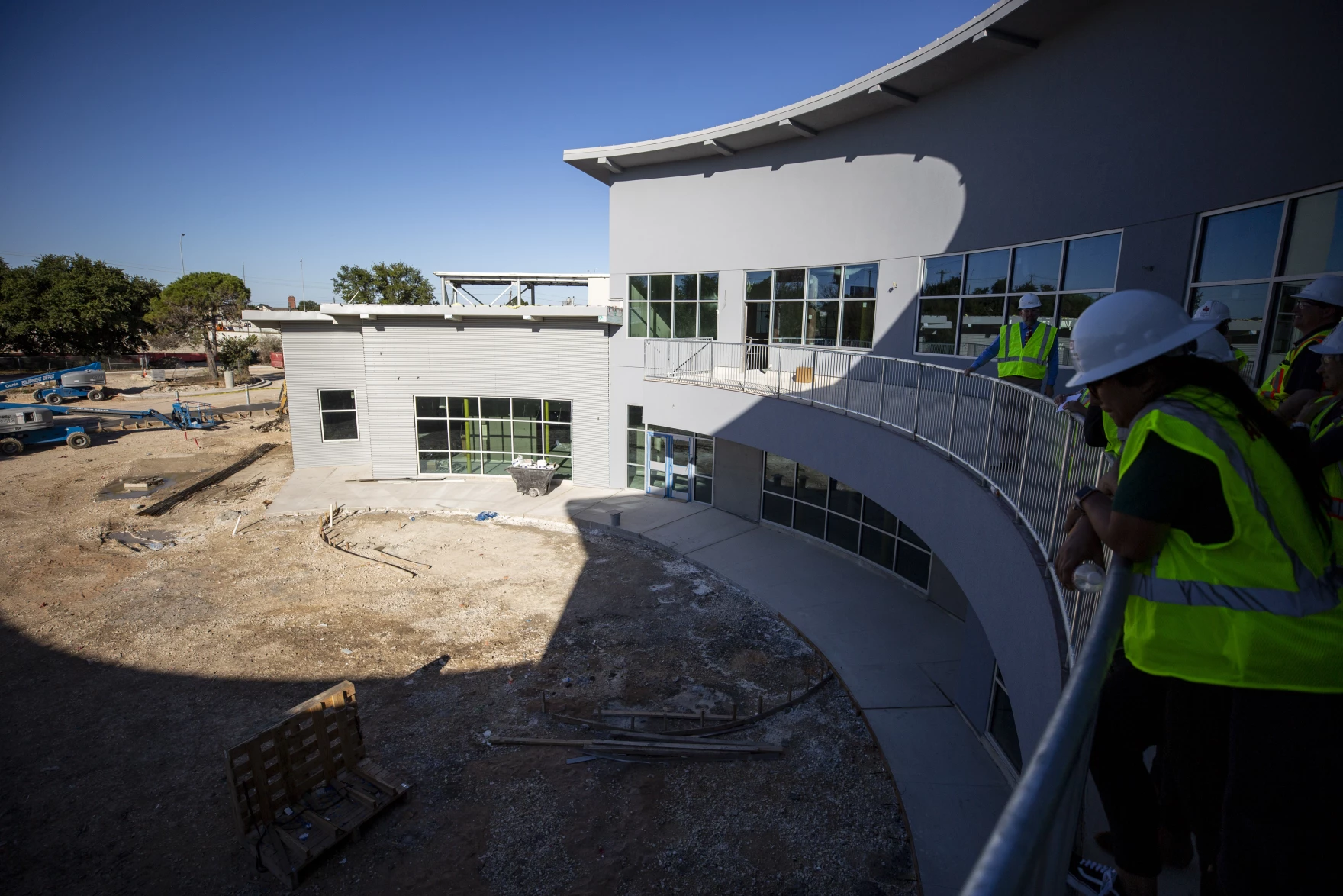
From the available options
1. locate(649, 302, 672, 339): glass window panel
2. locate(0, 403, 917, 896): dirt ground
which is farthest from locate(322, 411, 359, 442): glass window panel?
locate(649, 302, 672, 339): glass window panel

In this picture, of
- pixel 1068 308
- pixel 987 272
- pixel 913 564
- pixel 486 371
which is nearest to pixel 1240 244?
pixel 1068 308

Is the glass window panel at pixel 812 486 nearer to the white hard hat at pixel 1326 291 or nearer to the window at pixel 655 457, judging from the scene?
the window at pixel 655 457

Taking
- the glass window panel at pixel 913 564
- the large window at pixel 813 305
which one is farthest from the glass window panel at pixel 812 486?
the large window at pixel 813 305

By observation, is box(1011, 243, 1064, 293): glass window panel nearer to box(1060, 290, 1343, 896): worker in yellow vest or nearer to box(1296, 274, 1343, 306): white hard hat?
box(1296, 274, 1343, 306): white hard hat

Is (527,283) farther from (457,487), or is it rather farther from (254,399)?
(254,399)

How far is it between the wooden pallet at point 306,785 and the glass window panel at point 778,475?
1241 centimetres

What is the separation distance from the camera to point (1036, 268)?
10820 millimetres

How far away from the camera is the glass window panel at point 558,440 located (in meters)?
22.9

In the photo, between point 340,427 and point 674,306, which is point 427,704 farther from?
point 340,427

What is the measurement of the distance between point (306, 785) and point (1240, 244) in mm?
13054

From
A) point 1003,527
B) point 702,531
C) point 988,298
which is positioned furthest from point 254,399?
point 1003,527

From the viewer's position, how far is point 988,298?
12016 millimetres

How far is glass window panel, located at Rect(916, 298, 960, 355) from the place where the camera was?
42.9ft

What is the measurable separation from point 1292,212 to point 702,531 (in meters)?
14.1
